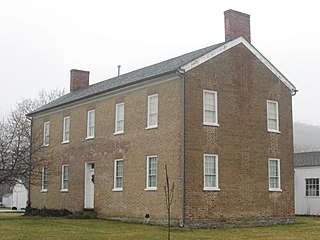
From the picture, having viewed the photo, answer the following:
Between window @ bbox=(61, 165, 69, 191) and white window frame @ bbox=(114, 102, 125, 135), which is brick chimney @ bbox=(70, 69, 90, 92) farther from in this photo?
white window frame @ bbox=(114, 102, 125, 135)

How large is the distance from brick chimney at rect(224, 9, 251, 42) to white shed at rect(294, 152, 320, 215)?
13.1 m

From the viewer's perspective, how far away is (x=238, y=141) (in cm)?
2628

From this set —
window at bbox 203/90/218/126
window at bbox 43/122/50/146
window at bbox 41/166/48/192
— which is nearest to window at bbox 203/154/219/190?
window at bbox 203/90/218/126

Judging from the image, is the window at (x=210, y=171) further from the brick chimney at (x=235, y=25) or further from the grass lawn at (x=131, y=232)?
the brick chimney at (x=235, y=25)

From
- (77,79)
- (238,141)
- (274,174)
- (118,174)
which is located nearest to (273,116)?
(274,174)

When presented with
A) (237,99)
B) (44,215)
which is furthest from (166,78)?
(44,215)

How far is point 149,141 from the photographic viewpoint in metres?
26.2

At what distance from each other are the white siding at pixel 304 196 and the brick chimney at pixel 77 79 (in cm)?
1695

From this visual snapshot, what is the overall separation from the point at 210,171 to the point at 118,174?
19.0ft

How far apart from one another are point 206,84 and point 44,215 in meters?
13.9

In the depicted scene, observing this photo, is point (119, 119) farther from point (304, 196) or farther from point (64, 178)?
point (304, 196)

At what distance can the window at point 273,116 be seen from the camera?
28109 mm

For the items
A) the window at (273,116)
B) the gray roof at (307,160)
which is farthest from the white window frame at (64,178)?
the gray roof at (307,160)

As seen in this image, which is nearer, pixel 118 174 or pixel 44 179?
pixel 118 174
